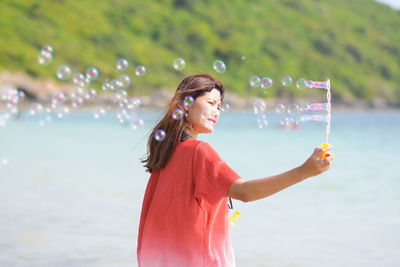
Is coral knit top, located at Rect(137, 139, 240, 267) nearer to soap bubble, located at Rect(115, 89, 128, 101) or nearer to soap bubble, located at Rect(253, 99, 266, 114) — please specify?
soap bubble, located at Rect(253, 99, 266, 114)

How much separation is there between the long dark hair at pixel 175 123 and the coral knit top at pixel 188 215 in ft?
0.16

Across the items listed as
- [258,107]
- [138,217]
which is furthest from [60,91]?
[258,107]

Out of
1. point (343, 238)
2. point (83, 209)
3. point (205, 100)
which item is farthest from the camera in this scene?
point (83, 209)

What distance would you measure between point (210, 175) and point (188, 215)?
26 centimetres

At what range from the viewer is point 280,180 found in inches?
102

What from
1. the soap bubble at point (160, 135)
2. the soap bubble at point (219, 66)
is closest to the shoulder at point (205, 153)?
the soap bubble at point (160, 135)

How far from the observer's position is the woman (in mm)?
2670

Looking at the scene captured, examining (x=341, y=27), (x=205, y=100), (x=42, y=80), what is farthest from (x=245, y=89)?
(x=205, y=100)

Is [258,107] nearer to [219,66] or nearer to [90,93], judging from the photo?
[219,66]

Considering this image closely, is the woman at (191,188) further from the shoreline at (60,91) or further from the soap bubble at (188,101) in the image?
the shoreline at (60,91)

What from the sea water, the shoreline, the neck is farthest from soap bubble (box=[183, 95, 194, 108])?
the shoreline

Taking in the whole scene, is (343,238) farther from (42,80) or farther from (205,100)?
(42,80)

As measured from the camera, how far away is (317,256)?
20.9 ft

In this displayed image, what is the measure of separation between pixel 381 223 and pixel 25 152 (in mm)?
12657
